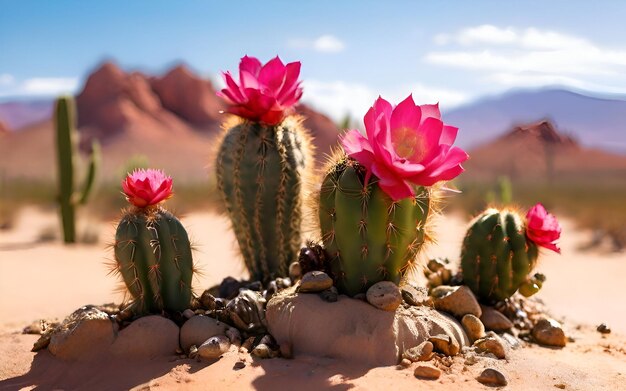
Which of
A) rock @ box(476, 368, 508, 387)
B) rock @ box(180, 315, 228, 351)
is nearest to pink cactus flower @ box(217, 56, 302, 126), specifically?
rock @ box(180, 315, 228, 351)

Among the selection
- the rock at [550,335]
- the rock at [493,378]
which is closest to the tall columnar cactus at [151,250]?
the rock at [493,378]

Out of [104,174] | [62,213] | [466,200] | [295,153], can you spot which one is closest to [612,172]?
[466,200]

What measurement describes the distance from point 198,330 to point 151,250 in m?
0.56

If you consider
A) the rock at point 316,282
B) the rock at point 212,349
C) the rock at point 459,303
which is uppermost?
the rock at point 316,282

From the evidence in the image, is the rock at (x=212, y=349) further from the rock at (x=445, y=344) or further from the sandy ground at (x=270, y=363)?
the rock at (x=445, y=344)

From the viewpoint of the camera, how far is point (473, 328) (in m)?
4.21

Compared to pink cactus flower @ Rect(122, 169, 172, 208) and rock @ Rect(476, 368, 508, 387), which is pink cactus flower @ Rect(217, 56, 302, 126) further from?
rock @ Rect(476, 368, 508, 387)

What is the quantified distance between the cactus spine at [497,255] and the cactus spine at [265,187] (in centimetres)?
130

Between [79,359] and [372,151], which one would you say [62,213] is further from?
[372,151]

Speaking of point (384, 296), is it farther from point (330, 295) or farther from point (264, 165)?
point (264, 165)

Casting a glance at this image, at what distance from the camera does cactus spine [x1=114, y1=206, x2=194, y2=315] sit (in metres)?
4.02

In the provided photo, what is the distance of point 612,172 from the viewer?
49156mm

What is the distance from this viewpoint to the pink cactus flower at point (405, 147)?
360 centimetres

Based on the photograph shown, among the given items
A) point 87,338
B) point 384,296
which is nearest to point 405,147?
point 384,296
